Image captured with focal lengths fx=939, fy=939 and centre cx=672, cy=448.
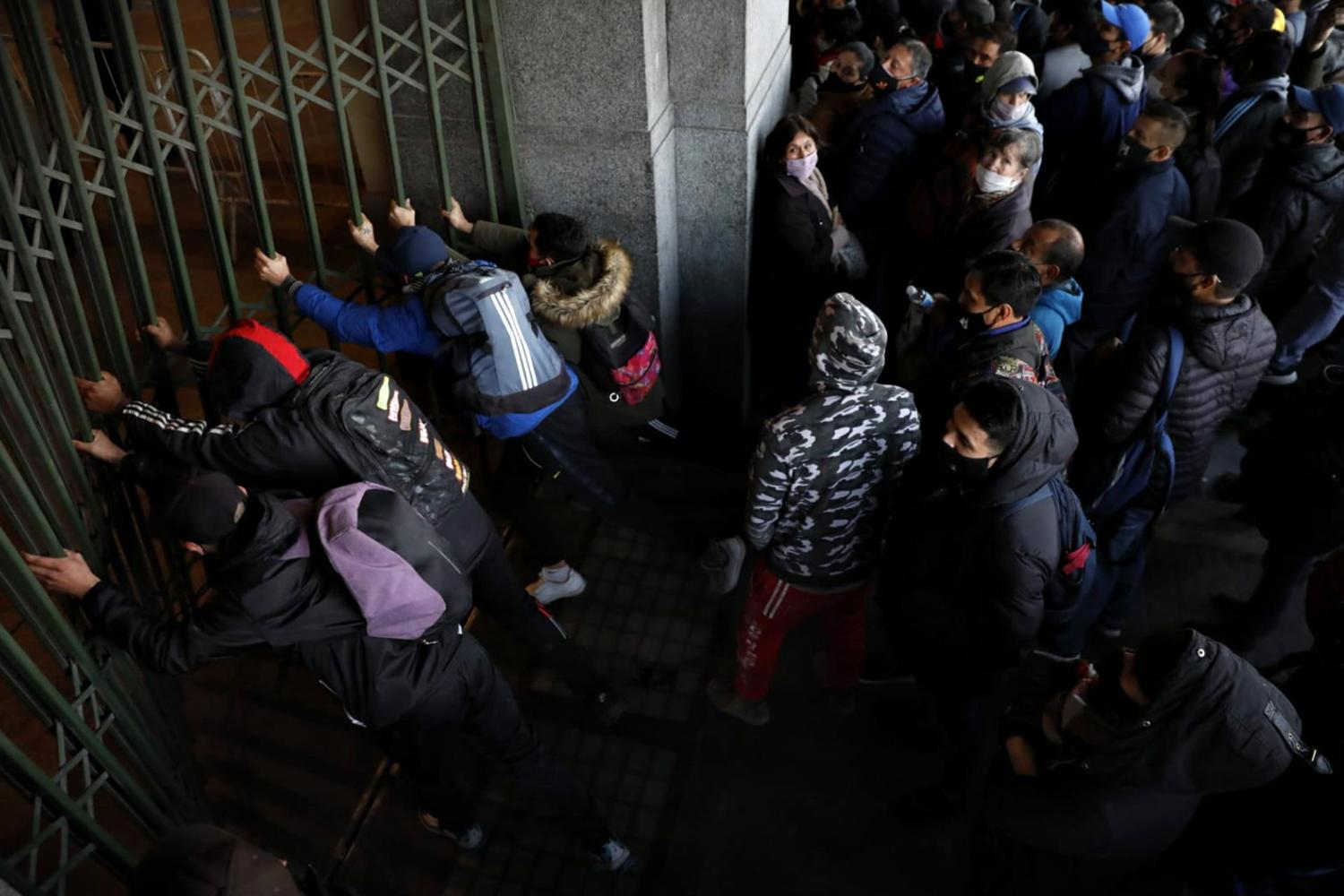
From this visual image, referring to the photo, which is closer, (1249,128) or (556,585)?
(556,585)

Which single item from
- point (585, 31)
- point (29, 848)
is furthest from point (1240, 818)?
point (585, 31)

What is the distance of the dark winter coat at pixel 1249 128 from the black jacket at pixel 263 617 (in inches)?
213

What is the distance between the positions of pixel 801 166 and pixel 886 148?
73cm

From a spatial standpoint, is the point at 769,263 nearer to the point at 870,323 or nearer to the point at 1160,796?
the point at 870,323

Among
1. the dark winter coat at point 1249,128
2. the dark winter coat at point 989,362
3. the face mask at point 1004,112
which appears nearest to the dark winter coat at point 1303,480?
the dark winter coat at point 989,362

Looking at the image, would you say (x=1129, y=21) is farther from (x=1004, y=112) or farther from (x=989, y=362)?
(x=989, y=362)

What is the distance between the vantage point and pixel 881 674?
4281 mm

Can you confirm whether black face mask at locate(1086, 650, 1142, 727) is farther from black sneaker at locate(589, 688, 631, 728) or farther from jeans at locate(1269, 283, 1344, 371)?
jeans at locate(1269, 283, 1344, 371)

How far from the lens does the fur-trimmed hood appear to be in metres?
3.98

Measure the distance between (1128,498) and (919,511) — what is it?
124 cm

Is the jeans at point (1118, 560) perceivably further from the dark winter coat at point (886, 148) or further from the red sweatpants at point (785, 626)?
the dark winter coat at point (886, 148)

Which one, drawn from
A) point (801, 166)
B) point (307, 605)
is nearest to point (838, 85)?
point (801, 166)

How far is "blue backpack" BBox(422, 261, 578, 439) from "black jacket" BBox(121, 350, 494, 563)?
0.44 metres

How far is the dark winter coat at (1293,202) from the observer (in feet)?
16.2
